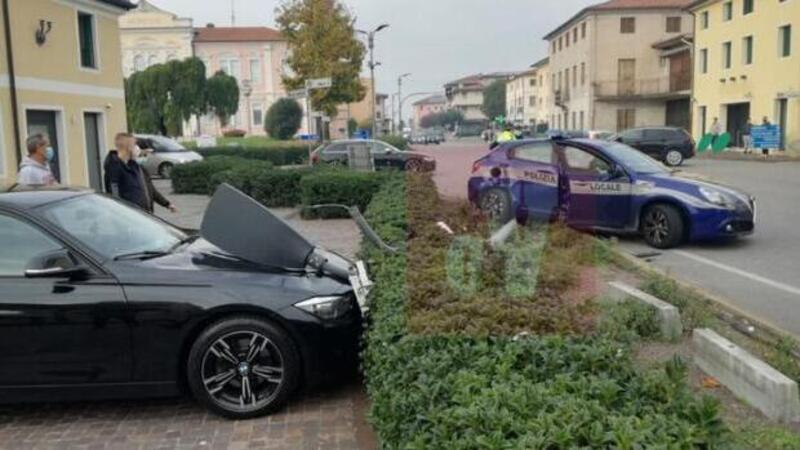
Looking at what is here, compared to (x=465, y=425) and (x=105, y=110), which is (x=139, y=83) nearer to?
(x=105, y=110)

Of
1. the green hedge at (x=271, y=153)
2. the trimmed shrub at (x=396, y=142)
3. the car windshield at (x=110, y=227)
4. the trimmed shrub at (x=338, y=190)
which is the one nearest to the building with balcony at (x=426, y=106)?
the trimmed shrub at (x=396, y=142)

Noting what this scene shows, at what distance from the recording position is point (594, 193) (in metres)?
10.2

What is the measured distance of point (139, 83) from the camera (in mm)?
48000

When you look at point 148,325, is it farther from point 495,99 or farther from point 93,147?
point 495,99

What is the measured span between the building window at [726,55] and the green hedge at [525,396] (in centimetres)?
4042

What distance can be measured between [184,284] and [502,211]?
7378mm

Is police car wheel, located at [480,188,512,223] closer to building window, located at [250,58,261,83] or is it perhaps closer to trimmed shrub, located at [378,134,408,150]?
trimmed shrub, located at [378,134,408,150]

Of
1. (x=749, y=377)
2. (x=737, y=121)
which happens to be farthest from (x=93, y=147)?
(x=737, y=121)

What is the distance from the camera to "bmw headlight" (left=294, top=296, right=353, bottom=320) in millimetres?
4523

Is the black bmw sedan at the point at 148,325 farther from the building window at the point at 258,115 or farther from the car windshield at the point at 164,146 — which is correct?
the building window at the point at 258,115

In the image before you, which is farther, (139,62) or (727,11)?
(139,62)

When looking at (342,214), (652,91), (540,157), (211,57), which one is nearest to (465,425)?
(540,157)

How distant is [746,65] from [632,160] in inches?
1209

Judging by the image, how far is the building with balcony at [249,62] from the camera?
264ft
